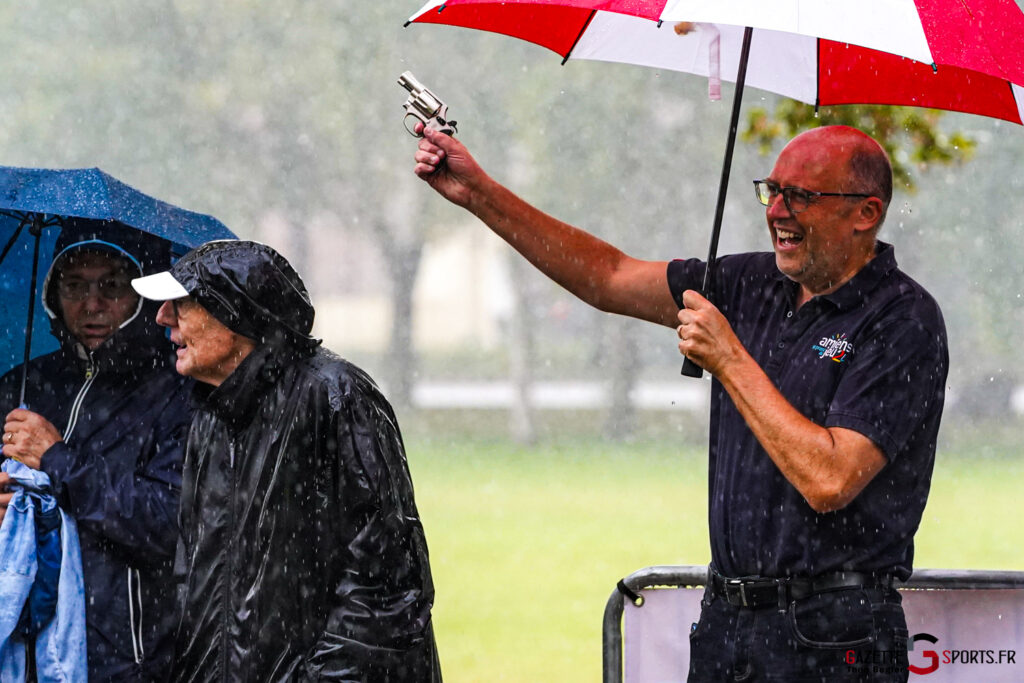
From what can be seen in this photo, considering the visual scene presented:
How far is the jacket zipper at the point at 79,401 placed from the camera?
425 centimetres

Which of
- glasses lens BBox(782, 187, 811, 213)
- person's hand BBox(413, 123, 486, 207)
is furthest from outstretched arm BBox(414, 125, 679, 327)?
glasses lens BBox(782, 187, 811, 213)

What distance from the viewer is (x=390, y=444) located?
3.59m

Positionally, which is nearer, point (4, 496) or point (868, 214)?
point (868, 214)

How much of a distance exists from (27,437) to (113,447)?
0.82 ft

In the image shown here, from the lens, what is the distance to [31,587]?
13.5 ft

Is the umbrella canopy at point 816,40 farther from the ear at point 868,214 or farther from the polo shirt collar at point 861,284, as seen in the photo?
the polo shirt collar at point 861,284

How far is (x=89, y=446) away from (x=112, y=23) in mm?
29575

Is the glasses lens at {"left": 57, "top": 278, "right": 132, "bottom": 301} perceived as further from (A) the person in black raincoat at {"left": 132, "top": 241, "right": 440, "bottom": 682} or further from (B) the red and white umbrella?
(B) the red and white umbrella

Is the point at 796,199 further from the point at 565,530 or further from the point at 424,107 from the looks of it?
the point at 565,530

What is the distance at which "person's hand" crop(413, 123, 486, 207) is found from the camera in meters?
4.00

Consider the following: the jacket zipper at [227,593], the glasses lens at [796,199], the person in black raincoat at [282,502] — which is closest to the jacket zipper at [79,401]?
the person in black raincoat at [282,502]

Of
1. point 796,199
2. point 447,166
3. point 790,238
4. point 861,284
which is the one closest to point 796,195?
point 796,199

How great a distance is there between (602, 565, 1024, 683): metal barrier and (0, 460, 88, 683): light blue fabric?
1.75 m

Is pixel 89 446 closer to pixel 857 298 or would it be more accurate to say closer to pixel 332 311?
pixel 857 298
